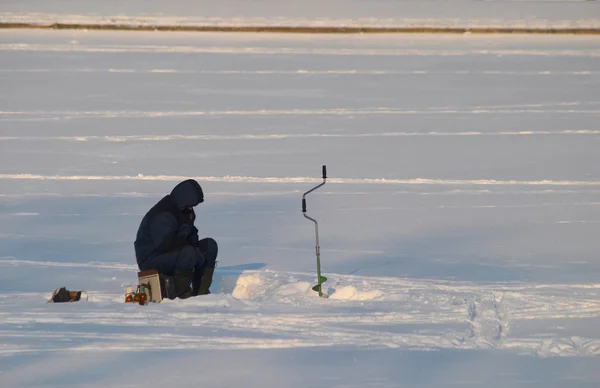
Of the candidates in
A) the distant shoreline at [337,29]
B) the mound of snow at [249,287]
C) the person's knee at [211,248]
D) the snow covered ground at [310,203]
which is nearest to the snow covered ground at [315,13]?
the distant shoreline at [337,29]

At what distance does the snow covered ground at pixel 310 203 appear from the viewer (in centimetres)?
701

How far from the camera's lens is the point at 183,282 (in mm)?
8086

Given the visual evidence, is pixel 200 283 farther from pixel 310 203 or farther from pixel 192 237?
pixel 310 203

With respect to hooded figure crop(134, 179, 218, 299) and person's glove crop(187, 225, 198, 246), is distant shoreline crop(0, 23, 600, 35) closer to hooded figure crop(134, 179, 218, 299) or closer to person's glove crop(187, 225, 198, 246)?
person's glove crop(187, 225, 198, 246)

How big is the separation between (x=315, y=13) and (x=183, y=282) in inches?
524

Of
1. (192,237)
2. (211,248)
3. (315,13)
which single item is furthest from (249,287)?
(315,13)

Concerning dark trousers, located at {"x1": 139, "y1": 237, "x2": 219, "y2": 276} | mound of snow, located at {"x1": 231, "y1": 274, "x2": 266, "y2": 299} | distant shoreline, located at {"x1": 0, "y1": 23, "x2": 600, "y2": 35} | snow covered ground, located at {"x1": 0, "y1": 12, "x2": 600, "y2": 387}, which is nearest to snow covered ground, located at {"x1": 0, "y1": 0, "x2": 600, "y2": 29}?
distant shoreline, located at {"x1": 0, "y1": 23, "x2": 600, "y2": 35}

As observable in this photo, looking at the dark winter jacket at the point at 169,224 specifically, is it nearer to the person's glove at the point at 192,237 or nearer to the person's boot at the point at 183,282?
the person's glove at the point at 192,237

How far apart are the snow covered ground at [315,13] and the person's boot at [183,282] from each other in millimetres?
12489

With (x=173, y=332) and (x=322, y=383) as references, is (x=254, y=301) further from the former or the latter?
(x=322, y=383)

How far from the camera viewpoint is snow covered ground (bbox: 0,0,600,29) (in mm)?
20203

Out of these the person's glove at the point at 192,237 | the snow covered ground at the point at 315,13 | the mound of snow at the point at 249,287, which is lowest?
the mound of snow at the point at 249,287

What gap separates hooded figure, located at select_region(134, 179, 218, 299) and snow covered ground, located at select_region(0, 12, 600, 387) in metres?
0.26

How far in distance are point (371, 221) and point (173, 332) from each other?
152 inches
